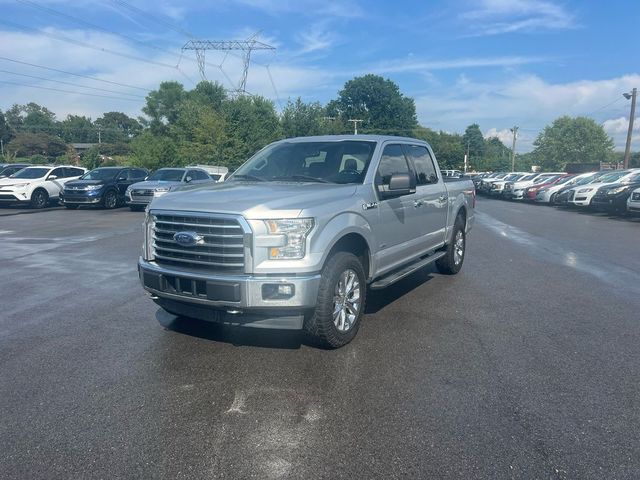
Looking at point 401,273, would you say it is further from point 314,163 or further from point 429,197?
point 314,163

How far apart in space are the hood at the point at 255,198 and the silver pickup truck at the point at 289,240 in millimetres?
10

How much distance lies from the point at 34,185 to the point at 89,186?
2.43 metres

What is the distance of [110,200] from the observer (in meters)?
22.7

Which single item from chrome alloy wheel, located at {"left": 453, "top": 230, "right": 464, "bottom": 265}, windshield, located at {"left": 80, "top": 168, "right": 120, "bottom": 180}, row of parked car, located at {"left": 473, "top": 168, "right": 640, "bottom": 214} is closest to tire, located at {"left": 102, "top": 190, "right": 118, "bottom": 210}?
windshield, located at {"left": 80, "top": 168, "right": 120, "bottom": 180}

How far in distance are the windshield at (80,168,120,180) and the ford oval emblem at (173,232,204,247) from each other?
64.6ft

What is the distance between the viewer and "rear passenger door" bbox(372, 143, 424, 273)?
589 cm

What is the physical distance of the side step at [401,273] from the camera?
5773 millimetres

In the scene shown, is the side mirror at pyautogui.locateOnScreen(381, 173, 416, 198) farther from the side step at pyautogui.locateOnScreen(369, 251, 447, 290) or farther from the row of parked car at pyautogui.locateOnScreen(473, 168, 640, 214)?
the row of parked car at pyautogui.locateOnScreen(473, 168, 640, 214)

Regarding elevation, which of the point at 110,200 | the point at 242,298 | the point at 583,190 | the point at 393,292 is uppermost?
the point at 242,298

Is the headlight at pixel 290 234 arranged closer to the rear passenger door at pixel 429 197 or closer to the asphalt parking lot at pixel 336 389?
the asphalt parking lot at pixel 336 389

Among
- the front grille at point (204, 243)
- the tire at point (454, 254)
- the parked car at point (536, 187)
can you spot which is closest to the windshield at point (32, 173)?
the tire at point (454, 254)

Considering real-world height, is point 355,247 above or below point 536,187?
above

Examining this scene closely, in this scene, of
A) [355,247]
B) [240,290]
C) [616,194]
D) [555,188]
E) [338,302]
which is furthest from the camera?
[555,188]

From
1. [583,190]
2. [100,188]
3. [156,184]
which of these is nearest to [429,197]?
[156,184]
